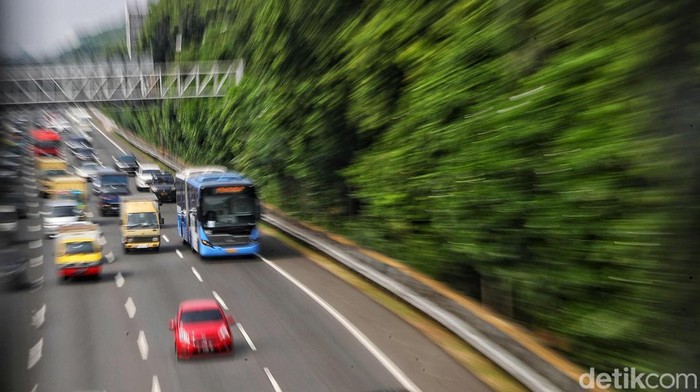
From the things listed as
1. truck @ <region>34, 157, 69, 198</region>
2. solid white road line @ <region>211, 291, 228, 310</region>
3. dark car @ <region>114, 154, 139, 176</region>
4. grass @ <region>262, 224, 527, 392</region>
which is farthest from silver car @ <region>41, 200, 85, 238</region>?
dark car @ <region>114, 154, 139, 176</region>

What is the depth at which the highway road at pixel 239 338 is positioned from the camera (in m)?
15.0

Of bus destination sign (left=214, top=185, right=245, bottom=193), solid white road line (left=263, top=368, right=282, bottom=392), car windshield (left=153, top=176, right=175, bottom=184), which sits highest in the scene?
car windshield (left=153, top=176, right=175, bottom=184)

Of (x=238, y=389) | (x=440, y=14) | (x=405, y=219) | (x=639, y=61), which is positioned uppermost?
(x=440, y=14)

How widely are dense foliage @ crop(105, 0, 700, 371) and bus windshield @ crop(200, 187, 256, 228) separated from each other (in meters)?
4.05

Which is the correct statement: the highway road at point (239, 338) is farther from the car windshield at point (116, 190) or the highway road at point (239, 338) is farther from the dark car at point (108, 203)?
the car windshield at point (116, 190)

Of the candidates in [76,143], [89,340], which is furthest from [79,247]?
[76,143]

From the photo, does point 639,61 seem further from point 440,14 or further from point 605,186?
point 440,14

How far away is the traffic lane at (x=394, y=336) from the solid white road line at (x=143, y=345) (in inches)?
203

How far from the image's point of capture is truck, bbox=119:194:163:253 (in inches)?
1237

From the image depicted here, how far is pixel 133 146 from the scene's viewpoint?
90.4 m

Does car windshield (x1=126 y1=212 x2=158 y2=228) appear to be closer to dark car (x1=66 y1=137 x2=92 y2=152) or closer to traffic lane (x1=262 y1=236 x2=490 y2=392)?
traffic lane (x1=262 y1=236 x2=490 y2=392)

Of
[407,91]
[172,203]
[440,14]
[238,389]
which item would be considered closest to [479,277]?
[407,91]

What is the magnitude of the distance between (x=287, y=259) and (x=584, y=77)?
657 inches

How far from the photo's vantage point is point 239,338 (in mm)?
18281
